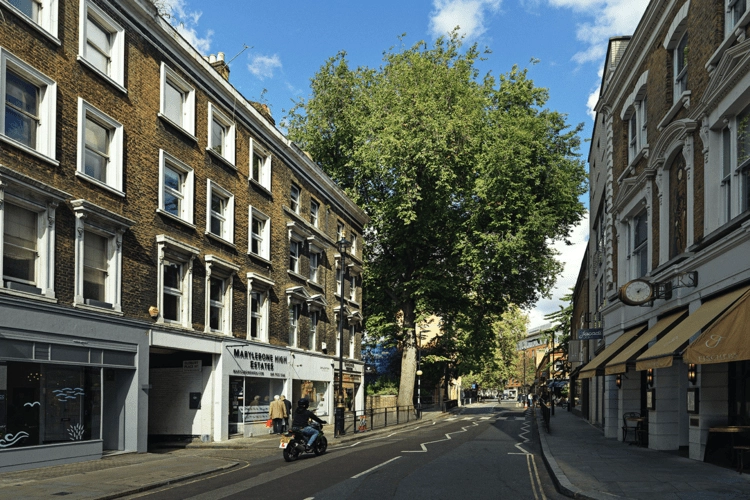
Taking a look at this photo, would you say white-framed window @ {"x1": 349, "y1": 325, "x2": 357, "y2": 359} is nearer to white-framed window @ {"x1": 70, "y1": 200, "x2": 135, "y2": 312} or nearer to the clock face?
white-framed window @ {"x1": 70, "y1": 200, "x2": 135, "y2": 312}

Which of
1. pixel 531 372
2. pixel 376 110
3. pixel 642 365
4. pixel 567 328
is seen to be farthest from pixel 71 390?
pixel 531 372

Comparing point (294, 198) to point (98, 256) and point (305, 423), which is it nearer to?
point (98, 256)

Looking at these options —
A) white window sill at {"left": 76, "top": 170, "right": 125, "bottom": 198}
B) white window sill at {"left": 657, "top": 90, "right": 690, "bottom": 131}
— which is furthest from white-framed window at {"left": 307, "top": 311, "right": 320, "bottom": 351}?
white window sill at {"left": 657, "top": 90, "right": 690, "bottom": 131}

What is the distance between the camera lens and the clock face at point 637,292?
1778 centimetres

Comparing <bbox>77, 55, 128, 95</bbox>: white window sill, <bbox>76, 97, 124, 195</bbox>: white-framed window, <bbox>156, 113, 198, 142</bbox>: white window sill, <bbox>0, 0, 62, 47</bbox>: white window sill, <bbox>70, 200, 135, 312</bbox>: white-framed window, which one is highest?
<bbox>0, 0, 62, 47</bbox>: white window sill

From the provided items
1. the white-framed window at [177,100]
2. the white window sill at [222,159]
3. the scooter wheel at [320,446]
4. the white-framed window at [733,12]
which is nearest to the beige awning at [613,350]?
the scooter wheel at [320,446]

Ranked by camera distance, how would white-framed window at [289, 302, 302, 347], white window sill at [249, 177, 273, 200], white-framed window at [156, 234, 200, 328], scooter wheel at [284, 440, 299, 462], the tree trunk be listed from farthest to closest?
the tree trunk → white-framed window at [289, 302, 302, 347] → white window sill at [249, 177, 273, 200] → white-framed window at [156, 234, 200, 328] → scooter wheel at [284, 440, 299, 462]

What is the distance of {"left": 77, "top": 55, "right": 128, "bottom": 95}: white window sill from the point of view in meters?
17.5

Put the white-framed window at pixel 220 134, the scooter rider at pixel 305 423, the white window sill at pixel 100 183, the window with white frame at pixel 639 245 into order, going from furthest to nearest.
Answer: the white-framed window at pixel 220 134, the window with white frame at pixel 639 245, the scooter rider at pixel 305 423, the white window sill at pixel 100 183

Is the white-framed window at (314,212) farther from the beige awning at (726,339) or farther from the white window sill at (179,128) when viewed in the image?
the beige awning at (726,339)

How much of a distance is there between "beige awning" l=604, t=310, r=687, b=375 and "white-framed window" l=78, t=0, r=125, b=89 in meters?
14.7

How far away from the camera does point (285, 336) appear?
3020cm

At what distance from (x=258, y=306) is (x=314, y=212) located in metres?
7.92

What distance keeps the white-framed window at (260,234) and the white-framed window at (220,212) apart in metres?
1.90
